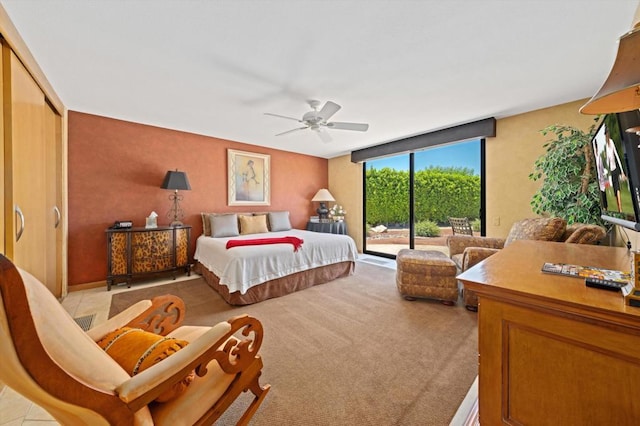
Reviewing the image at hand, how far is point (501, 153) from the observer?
3.63m

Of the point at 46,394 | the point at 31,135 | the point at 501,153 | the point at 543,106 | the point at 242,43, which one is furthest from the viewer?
the point at 501,153

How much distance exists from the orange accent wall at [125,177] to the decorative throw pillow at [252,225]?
50 centimetres

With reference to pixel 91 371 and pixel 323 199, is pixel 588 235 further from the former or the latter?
pixel 323 199

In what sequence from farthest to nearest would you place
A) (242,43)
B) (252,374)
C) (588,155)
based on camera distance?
(588,155) < (242,43) < (252,374)

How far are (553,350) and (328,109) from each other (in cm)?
259

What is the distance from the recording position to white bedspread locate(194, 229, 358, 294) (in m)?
2.81

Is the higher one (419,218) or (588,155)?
(588,155)

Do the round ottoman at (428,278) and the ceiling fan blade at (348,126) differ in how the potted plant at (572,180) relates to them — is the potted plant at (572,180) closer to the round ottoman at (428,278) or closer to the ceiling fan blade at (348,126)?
the round ottoman at (428,278)

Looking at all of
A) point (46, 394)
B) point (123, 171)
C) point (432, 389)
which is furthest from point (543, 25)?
point (123, 171)

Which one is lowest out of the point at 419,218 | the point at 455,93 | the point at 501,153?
the point at 419,218

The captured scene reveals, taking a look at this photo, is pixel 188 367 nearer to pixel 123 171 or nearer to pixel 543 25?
pixel 543 25

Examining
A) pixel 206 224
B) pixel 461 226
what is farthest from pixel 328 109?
pixel 461 226

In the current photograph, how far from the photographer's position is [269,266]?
3.05m

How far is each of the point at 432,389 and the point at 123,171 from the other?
4.64m
